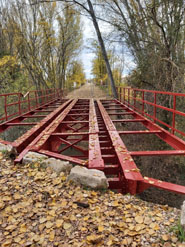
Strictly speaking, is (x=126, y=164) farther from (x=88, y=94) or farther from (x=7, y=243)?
(x=88, y=94)

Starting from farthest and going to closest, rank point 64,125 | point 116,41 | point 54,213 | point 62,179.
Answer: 1. point 116,41
2. point 64,125
3. point 62,179
4. point 54,213

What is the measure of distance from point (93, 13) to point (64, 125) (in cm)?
1113

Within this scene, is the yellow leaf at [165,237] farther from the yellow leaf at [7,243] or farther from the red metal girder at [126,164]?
the yellow leaf at [7,243]

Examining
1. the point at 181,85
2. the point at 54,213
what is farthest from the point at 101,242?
the point at 181,85

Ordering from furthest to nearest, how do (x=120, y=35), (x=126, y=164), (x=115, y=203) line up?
(x=120, y=35) < (x=126, y=164) < (x=115, y=203)

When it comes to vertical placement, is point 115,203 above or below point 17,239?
above

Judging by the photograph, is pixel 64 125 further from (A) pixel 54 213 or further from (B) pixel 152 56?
(B) pixel 152 56

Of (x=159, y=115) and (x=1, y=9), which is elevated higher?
(x=1, y=9)

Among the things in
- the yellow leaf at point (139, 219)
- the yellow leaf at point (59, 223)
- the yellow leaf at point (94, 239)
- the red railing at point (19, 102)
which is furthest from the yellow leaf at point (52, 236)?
the red railing at point (19, 102)

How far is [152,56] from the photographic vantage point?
10.3 meters

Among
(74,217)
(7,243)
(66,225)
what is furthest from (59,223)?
(7,243)

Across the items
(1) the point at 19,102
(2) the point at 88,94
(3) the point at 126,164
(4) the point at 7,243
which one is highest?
(2) the point at 88,94

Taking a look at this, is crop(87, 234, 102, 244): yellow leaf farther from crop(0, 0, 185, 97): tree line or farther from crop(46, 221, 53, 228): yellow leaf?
crop(0, 0, 185, 97): tree line

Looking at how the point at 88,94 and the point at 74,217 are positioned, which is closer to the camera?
the point at 74,217
